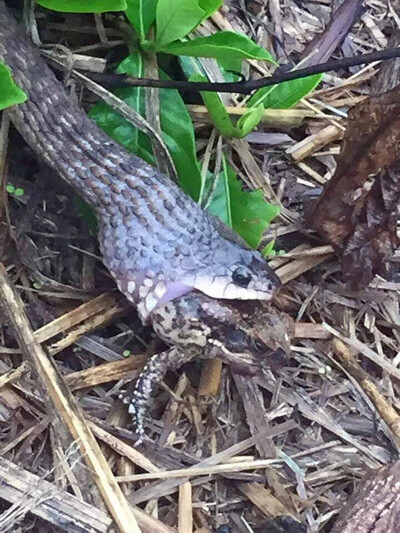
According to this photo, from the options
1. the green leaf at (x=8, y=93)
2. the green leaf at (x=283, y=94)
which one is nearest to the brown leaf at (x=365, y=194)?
the green leaf at (x=283, y=94)

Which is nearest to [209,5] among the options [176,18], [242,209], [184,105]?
[176,18]

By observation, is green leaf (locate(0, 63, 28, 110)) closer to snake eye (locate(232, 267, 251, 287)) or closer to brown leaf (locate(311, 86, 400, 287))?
snake eye (locate(232, 267, 251, 287))

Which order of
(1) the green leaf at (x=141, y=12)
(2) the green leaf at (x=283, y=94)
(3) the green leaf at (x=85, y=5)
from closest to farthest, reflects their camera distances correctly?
(3) the green leaf at (x=85, y=5), (1) the green leaf at (x=141, y=12), (2) the green leaf at (x=283, y=94)

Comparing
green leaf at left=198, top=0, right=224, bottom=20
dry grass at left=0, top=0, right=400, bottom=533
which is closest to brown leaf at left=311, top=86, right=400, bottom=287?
dry grass at left=0, top=0, right=400, bottom=533

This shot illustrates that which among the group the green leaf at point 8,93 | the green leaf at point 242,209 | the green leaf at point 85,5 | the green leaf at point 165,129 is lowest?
the green leaf at point 242,209

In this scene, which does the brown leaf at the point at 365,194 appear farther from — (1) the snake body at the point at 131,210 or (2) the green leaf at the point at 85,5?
(2) the green leaf at the point at 85,5

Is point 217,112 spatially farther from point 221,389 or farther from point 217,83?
point 221,389
